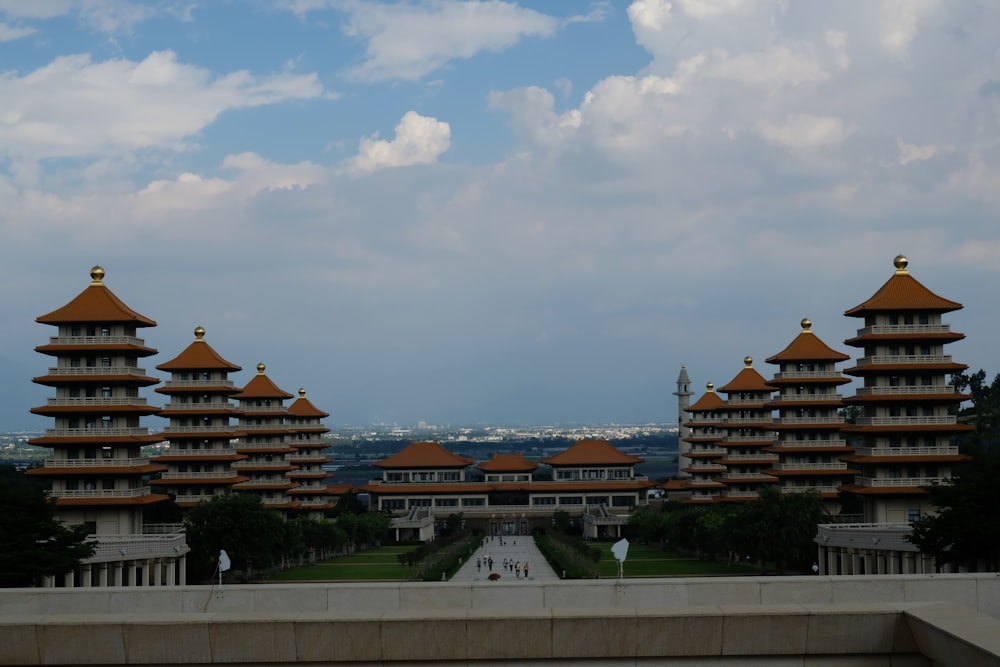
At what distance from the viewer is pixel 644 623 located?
14.9 m

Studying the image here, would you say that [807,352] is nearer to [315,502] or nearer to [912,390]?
[912,390]

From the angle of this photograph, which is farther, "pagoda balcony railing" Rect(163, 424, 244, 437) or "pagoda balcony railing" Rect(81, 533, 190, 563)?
"pagoda balcony railing" Rect(163, 424, 244, 437)

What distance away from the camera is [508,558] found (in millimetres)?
101438

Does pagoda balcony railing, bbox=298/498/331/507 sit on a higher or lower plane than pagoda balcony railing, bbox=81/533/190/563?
lower

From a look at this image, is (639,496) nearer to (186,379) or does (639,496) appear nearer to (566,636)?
(186,379)

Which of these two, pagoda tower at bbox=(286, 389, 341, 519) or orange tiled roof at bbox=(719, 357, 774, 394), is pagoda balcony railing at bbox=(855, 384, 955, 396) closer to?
orange tiled roof at bbox=(719, 357, 774, 394)

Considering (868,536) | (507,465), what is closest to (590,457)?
(507,465)

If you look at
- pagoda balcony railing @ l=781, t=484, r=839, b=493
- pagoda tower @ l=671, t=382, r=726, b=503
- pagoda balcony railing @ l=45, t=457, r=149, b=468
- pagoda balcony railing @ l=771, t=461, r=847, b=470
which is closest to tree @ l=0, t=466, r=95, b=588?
pagoda balcony railing @ l=45, t=457, r=149, b=468

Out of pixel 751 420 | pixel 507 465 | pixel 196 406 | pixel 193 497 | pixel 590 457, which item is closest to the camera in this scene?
pixel 193 497

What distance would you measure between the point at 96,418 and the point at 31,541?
727 inches

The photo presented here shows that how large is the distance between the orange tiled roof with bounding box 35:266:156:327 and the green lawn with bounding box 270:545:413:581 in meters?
21.6

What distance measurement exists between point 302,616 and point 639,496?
129131mm

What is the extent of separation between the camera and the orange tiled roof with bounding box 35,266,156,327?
6850 centimetres

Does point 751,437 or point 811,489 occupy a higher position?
point 751,437
